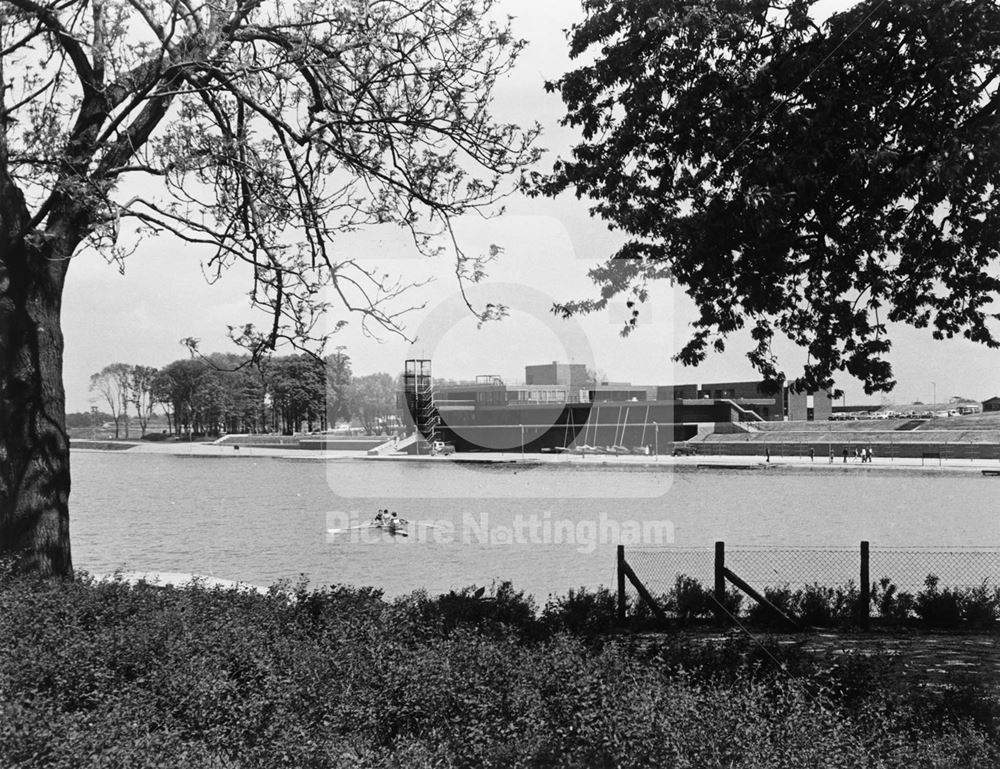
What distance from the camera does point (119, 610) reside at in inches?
296

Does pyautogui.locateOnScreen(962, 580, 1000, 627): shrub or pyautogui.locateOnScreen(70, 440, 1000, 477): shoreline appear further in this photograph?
pyautogui.locateOnScreen(70, 440, 1000, 477): shoreline

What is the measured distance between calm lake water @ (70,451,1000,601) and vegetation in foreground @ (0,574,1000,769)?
7031 mm

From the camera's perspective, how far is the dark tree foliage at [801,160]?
7996 millimetres

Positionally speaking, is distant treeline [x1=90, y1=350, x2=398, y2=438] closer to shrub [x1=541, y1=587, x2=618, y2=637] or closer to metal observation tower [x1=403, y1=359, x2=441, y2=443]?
metal observation tower [x1=403, y1=359, x2=441, y2=443]

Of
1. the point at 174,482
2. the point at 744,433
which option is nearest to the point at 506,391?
the point at 744,433

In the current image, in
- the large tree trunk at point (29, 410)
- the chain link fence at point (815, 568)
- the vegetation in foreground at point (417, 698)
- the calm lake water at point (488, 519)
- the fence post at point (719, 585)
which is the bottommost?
the calm lake water at point (488, 519)

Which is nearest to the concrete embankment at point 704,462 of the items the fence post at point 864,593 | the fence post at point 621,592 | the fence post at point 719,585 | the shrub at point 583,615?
the fence post at point 864,593

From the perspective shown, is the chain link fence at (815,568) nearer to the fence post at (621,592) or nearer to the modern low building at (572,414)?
the fence post at (621,592)

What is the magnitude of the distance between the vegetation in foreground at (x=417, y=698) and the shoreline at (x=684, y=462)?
61414 millimetres

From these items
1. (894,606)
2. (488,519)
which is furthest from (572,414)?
(894,606)

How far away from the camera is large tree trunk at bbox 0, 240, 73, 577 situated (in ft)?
30.7

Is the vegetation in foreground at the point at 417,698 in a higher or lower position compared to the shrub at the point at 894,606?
higher

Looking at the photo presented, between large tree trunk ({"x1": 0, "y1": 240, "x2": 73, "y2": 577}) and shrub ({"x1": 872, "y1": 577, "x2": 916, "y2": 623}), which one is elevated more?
large tree trunk ({"x1": 0, "y1": 240, "x2": 73, "y2": 577})

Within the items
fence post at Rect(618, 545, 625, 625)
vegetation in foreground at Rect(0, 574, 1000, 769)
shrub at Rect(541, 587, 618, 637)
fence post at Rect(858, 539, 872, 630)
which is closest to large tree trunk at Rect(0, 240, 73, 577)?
vegetation in foreground at Rect(0, 574, 1000, 769)
